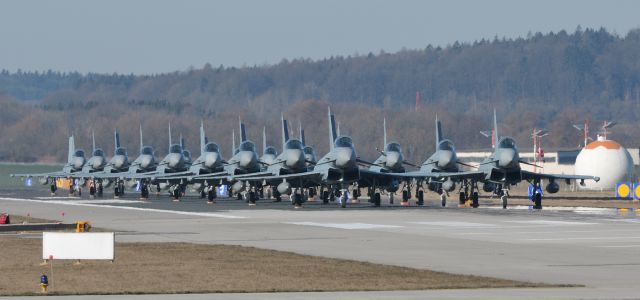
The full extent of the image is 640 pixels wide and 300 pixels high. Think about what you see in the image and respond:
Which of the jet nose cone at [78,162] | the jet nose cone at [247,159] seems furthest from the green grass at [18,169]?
the jet nose cone at [247,159]

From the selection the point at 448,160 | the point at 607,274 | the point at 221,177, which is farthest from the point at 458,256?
the point at 221,177

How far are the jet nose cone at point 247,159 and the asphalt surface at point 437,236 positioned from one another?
1059 cm

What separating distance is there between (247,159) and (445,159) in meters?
14.8

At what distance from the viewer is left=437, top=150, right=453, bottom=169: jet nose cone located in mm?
72625

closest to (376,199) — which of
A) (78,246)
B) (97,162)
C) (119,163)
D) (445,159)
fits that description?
(445,159)

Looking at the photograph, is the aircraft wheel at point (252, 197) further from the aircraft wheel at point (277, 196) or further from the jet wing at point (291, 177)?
the aircraft wheel at point (277, 196)

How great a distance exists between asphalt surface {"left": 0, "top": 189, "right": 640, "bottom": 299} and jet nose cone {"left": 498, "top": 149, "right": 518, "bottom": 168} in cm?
316

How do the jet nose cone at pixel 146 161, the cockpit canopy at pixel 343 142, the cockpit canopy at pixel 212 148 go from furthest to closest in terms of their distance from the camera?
the jet nose cone at pixel 146 161, the cockpit canopy at pixel 212 148, the cockpit canopy at pixel 343 142

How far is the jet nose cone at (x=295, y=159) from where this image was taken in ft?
241

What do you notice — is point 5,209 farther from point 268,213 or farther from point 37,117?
point 37,117

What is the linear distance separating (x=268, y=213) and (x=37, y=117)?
144m

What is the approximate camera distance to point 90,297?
23.7 metres

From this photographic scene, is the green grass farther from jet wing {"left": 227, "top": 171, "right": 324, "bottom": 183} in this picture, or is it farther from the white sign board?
the white sign board

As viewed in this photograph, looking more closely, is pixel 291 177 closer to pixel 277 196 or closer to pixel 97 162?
pixel 277 196
